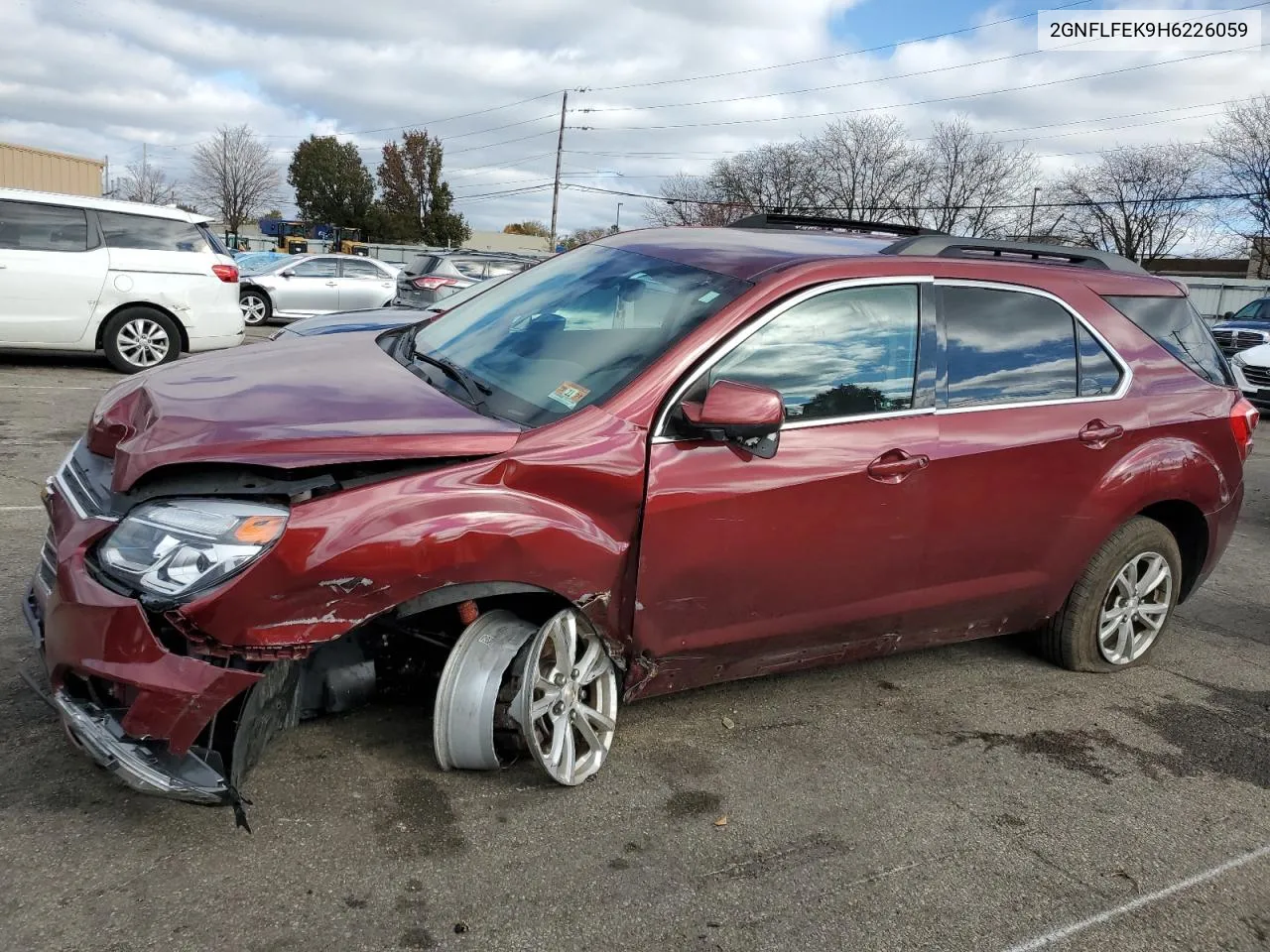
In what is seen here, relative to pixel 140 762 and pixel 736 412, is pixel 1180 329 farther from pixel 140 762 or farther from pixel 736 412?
pixel 140 762

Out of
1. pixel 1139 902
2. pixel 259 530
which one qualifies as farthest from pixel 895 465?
pixel 259 530

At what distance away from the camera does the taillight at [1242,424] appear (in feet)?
14.5

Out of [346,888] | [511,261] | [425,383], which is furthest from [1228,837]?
[511,261]

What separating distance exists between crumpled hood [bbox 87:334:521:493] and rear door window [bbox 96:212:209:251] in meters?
8.28

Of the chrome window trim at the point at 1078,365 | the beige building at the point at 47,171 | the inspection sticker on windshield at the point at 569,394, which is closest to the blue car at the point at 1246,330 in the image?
the chrome window trim at the point at 1078,365

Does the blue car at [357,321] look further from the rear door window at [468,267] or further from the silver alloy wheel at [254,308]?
the silver alloy wheel at [254,308]

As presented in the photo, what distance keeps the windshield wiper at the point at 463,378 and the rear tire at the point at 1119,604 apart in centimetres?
261

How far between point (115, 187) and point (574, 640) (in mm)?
85524

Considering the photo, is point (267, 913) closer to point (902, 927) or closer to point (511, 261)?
point (902, 927)

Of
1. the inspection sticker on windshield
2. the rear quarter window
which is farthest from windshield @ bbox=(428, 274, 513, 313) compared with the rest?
the rear quarter window

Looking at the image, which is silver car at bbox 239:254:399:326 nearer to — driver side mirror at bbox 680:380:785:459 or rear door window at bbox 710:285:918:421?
rear door window at bbox 710:285:918:421

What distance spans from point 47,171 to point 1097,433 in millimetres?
33972

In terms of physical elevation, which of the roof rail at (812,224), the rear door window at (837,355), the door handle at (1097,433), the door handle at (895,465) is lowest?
the door handle at (895,465)

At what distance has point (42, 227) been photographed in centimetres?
1020
